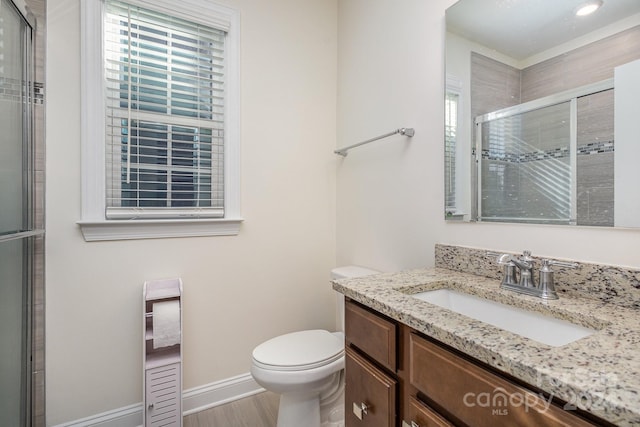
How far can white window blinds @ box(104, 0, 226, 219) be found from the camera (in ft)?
5.11

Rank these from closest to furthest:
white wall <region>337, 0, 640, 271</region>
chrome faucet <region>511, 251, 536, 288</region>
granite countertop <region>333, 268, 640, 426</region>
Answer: granite countertop <region>333, 268, 640, 426</region>
chrome faucet <region>511, 251, 536, 288</region>
white wall <region>337, 0, 640, 271</region>

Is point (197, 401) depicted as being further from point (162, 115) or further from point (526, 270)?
point (526, 270)

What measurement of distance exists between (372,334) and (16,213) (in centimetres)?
153

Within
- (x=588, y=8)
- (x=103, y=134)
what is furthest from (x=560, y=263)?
(x=103, y=134)

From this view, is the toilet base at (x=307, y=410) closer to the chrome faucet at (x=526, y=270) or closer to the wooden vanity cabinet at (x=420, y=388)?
the wooden vanity cabinet at (x=420, y=388)

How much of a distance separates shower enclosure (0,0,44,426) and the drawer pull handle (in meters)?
1.38

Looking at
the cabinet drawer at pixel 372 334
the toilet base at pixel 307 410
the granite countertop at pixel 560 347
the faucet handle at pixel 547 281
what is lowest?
the toilet base at pixel 307 410

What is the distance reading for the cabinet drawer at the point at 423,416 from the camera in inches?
27.7

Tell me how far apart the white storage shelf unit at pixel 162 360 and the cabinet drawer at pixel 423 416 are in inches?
46.7

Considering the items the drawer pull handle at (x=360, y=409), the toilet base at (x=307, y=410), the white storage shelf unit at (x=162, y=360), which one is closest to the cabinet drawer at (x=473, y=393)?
the drawer pull handle at (x=360, y=409)

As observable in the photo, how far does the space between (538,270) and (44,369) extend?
7.07ft

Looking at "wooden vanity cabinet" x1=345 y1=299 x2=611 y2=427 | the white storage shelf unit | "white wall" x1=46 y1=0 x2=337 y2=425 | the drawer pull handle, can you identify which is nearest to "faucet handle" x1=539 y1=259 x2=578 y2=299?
"wooden vanity cabinet" x1=345 y1=299 x2=611 y2=427

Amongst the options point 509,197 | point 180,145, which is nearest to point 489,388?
point 509,197

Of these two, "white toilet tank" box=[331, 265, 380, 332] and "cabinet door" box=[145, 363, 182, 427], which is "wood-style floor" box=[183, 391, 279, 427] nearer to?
"cabinet door" box=[145, 363, 182, 427]
